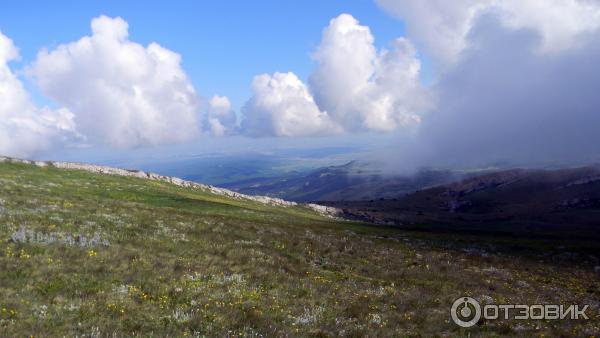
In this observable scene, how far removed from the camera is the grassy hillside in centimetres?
1402

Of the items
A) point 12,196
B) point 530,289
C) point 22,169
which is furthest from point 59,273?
point 22,169

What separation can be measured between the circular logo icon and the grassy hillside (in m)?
0.46

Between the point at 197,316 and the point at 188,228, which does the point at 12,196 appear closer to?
the point at 188,228

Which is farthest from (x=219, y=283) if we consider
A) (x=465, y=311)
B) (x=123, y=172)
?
(x=123, y=172)

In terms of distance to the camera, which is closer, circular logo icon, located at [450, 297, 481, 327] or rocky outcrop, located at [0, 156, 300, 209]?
circular logo icon, located at [450, 297, 481, 327]

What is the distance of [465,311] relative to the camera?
1947 centimetres

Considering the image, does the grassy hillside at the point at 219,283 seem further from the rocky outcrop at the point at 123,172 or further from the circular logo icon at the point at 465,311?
the rocky outcrop at the point at 123,172

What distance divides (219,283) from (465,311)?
12.0 metres

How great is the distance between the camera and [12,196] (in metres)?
35.8

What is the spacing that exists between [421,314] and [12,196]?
118ft

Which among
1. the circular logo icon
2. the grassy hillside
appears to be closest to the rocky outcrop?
the grassy hillside

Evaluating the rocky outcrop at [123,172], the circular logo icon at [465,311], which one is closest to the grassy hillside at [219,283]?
the circular logo icon at [465,311]

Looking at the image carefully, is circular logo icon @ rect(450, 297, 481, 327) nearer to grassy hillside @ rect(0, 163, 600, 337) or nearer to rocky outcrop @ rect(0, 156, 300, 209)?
grassy hillside @ rect(0, 163, 600, 337)

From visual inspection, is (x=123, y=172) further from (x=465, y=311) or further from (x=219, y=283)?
(x=465, y=311)
